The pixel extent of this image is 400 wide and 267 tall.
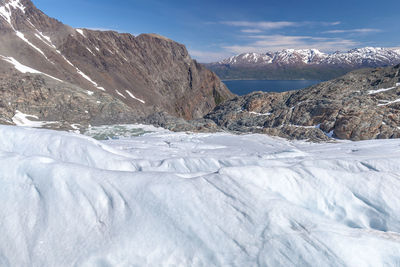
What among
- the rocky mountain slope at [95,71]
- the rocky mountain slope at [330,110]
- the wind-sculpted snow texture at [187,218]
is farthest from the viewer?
the rocky mountain slope at [95,71]

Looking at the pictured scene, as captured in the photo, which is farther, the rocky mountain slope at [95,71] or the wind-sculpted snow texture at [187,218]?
the rocky mountain slope at [95,71]

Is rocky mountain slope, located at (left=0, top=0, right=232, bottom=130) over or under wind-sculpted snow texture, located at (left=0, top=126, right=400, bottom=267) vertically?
over

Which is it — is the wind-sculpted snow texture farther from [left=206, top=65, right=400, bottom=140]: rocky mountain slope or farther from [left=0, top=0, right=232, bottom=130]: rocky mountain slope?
[left=0, top=0, right=232, bottom=130]: rocky mountain slope

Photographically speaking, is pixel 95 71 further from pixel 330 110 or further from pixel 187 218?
pixel 187 218

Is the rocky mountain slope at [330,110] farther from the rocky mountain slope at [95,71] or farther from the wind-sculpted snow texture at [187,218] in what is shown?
the wind-sculpted snow texture at [187,218]

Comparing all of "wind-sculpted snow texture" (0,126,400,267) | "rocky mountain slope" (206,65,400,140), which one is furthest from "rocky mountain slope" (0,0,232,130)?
"wind-sculpted snow texture" (0,126,400,267)

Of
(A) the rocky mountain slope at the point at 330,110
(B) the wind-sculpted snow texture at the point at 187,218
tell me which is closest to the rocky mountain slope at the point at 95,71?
(A) the rocky mountain slope at the point at 330,110
